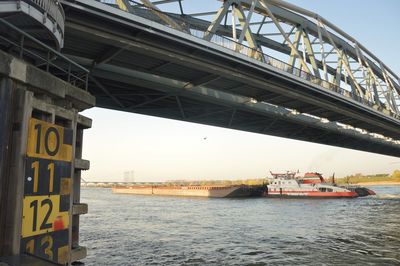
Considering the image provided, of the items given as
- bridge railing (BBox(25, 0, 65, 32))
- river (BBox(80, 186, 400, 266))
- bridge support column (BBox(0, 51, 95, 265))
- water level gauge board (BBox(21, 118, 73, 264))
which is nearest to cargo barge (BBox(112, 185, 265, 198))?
river (BBox(80, 186, 400, 266))

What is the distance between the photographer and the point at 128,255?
2000 cm

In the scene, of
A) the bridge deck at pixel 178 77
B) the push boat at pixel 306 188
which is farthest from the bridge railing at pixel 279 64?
the push boat at pixel 306 188

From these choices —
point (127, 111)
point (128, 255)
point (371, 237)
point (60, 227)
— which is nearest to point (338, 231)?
point (371, 237)

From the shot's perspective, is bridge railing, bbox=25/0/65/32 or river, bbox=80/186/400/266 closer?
bridge railing, bbox=25/0/65/32

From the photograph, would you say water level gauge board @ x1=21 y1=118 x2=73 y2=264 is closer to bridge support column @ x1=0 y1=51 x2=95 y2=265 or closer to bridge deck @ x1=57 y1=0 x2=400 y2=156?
bridge support column @ x1=0 y1=51 x2=95 y2=265

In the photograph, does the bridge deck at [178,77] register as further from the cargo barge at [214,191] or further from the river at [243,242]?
the cargo barge at [214,191]

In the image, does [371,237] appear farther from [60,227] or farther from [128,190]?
[128,190]

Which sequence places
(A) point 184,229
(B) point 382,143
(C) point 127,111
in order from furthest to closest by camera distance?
(B) point 382,143, (C) point 127,111, (A) point 184,229

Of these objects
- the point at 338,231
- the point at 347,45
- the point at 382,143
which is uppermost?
the point at 347,45

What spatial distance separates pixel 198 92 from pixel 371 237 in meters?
16.6

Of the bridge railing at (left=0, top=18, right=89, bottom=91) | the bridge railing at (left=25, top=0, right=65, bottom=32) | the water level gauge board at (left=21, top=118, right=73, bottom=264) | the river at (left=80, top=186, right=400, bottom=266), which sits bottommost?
the river at (left=80, top=186, right=400, bottom=266)

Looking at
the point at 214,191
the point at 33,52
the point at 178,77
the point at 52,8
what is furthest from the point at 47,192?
the point at 214,191

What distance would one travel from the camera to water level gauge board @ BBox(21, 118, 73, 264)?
7.72m

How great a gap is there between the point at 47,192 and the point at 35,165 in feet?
2.50
